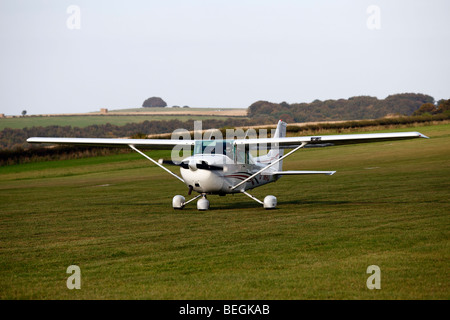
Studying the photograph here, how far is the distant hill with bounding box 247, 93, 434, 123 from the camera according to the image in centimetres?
11850

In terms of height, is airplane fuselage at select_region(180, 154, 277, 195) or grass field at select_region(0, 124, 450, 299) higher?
airplane fuselage at select_region(180, 154, 277, 195)

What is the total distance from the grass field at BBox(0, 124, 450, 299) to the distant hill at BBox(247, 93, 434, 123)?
94.9m

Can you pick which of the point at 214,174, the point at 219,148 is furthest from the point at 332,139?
the point at 214,174

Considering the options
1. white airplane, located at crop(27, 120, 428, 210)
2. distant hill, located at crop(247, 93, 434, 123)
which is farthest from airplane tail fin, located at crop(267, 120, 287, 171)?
distant hill, located at crop(247, 93, 434, 123)

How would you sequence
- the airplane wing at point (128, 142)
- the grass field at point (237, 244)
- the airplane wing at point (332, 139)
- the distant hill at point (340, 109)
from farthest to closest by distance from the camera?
the distant hill at point (340, 109) < the airplane wing at point (128, 142) < the airplane wing at point (332, 139) < the grass field at point (237, 244)

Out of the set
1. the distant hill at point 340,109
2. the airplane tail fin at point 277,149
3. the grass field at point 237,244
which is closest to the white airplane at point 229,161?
the grass field at point 237,244

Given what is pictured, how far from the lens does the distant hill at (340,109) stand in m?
118

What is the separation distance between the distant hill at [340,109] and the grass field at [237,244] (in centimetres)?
9486

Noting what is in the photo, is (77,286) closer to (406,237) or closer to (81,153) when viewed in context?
(406,237)

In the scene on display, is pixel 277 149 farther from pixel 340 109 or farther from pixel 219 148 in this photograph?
pixel 340 109

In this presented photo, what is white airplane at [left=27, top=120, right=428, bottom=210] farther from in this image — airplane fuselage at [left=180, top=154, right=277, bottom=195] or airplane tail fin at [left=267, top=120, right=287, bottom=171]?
airplane tail fin at [left=267, top=120, right=287, bottom=171]

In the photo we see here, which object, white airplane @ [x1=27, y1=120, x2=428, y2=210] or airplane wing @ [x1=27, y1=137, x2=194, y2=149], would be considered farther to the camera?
airplane wing @ [x1=27, y1=137, x2=194, y2=149]

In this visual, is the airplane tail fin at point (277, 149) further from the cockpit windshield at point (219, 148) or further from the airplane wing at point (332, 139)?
the cockpit windshield at point (219, 148)

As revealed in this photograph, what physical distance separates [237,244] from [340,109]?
114889 millimetres
